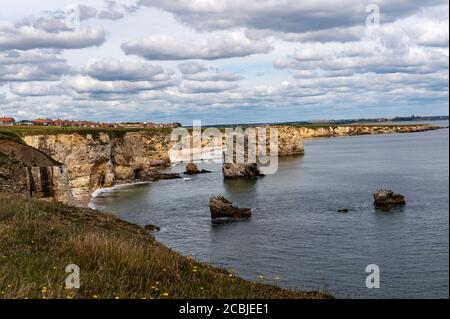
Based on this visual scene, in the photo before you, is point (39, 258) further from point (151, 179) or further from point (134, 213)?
point (151, 179)

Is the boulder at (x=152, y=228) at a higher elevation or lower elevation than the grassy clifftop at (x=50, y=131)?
lower

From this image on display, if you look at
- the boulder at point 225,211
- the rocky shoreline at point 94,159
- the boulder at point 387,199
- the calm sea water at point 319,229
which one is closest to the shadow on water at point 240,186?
the calm sea water at point 319,229

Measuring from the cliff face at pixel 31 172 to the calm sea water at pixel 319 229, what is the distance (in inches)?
426

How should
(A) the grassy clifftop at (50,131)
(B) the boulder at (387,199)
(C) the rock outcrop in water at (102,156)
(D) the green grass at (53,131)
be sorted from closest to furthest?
(B) the boulder at (387,199) < (A) the grassy clifftop at (50,131) < (D) the green grass at (53,131) < (C) the rock outcrop in water at (102,156)

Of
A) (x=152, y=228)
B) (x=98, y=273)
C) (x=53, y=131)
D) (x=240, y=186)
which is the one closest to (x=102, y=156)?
(x=53, y=131)

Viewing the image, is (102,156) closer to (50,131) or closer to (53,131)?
(53,131)

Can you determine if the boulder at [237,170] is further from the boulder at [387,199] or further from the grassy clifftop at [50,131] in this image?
the boulder at [387,199]

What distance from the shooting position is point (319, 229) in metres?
45.3

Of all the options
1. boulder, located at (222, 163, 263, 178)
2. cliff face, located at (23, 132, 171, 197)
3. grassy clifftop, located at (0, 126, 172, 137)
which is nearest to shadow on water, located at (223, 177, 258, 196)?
boulder, located at (222, 163, 263, 178)

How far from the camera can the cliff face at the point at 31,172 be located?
33969mm

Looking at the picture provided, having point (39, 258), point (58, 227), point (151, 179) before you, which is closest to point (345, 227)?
point (58, 227)

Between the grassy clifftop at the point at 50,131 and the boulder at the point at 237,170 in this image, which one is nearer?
the grassy clifftop at the point at 50,131

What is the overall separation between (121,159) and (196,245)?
2511 inches

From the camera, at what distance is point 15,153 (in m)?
38.0
